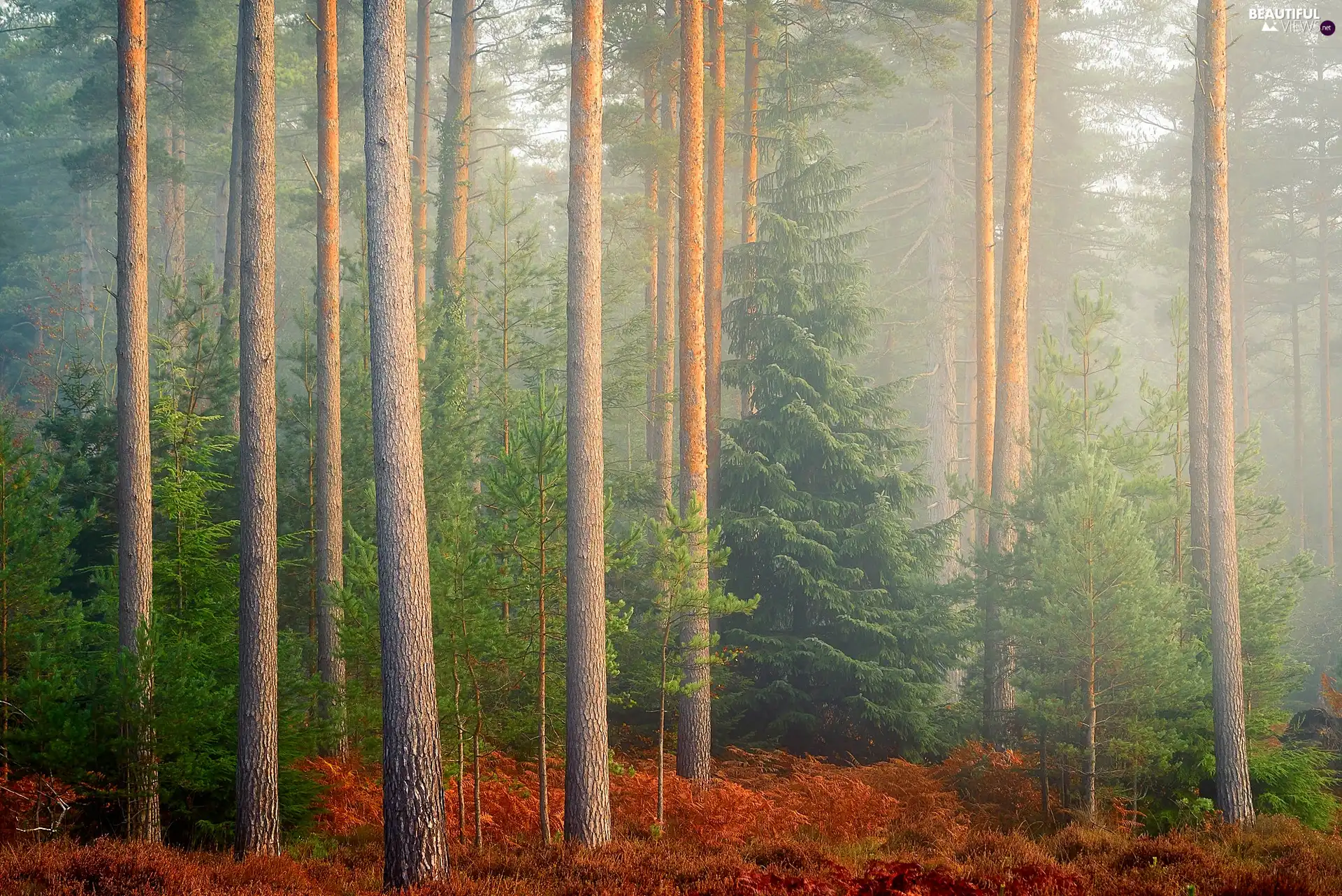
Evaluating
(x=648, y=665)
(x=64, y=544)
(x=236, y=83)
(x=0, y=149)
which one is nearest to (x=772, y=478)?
(x=648, y=665)

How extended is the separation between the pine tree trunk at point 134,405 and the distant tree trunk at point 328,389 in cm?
324

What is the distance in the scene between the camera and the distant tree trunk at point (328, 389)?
47.2 ft

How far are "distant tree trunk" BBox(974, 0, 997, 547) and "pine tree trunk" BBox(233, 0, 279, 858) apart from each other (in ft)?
43.9

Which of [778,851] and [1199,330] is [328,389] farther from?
[1199,330]

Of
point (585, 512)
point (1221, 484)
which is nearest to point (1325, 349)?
point (1221, 484)

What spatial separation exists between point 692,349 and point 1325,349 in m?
30.6

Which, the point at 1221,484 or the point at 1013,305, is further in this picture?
the point at 1013,305

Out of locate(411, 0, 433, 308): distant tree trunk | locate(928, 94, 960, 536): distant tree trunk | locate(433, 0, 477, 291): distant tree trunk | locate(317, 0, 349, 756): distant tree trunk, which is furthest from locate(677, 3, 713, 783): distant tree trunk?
locate(928, 94, 960, 536): distant tree trunk

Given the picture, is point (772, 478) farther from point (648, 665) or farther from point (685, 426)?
point (648, 665)

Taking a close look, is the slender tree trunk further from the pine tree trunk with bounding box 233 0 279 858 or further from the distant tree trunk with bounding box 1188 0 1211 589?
the distant tree trunk with bounding box 1188 0 1211 589

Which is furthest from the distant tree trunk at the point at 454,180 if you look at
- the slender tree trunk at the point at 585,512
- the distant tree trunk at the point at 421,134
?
the slender tree trunk at the point at 585,512

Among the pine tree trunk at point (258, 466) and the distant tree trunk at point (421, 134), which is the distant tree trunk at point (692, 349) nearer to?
the pine tree trunk at point (258, 466)

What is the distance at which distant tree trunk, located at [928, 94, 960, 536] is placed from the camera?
27.3 m

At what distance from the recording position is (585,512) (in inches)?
403
